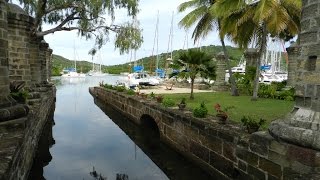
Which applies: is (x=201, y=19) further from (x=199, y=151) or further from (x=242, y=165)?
(x=242, y=165)

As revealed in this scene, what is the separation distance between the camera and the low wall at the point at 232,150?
6.08 m

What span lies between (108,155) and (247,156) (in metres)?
6.60

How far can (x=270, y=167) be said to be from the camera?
22.4 ft

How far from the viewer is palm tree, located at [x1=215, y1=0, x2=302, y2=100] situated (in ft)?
50.0

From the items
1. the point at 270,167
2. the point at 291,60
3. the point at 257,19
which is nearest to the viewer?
the point at 270,167

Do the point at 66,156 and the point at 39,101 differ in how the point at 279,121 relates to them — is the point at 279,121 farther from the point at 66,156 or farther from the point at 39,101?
the point at 39,101

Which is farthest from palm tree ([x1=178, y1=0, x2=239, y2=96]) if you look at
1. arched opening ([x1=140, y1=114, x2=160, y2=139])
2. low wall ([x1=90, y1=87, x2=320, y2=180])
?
low wall ([x1=90, y1=87, x2=320, y2=180])

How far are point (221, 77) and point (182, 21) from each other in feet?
19.1

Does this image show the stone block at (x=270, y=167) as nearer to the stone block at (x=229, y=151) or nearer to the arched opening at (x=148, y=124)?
the stone block at (x=229, y=151)

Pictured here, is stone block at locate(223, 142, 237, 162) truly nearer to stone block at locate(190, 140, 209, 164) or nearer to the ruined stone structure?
stone block at locate(190, 140, 209, 164)

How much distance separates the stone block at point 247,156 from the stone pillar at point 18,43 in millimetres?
10582

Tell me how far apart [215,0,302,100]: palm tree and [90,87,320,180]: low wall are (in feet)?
21.7

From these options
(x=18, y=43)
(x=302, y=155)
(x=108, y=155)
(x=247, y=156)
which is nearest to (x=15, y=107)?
(x=108, y=155)

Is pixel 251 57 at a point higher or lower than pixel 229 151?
higher
